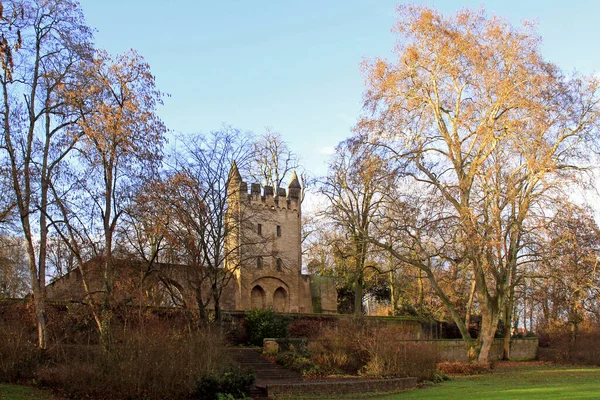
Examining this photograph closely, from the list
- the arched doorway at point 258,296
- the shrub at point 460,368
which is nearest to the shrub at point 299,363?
the shrub at point 460,368

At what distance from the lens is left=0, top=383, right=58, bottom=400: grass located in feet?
43.8

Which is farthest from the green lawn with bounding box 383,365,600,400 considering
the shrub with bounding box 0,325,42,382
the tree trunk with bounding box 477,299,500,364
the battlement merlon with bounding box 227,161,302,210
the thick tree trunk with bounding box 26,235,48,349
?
the battlement merlon with bounding box 227,161,302,210

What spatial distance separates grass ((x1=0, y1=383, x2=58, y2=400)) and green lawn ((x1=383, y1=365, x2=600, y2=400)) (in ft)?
27.5

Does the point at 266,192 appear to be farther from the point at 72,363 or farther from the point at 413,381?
the point at 72,363

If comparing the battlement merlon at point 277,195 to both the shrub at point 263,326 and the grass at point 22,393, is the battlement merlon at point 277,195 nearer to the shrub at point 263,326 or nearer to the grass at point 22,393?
the shrub at point 263,326

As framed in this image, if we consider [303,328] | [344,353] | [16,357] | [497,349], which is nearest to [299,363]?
[344,353]

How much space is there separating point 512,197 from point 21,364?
1852 centimetres

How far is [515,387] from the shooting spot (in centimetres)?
1809

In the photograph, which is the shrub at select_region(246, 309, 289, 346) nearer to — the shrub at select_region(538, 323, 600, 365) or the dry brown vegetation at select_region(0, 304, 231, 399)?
the dry brown vegetation at select_region(0, 304, 231, 399)

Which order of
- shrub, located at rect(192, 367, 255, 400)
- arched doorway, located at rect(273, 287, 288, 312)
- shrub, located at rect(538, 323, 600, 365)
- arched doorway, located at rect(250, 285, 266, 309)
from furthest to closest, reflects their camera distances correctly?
arched doorway, located at rect(273, 287, 288, 312), arched doorway, located at rect(250, 285, 266, 309), shrub, located at rect(538, 323, 600, 365), shrub, located at rect(192, 367, 255, 400)

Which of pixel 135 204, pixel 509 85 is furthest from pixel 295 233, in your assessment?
pixel 135 204

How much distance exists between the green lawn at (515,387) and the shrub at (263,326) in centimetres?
967

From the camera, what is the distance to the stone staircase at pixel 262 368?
2085 cm

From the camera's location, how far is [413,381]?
19469 mm
